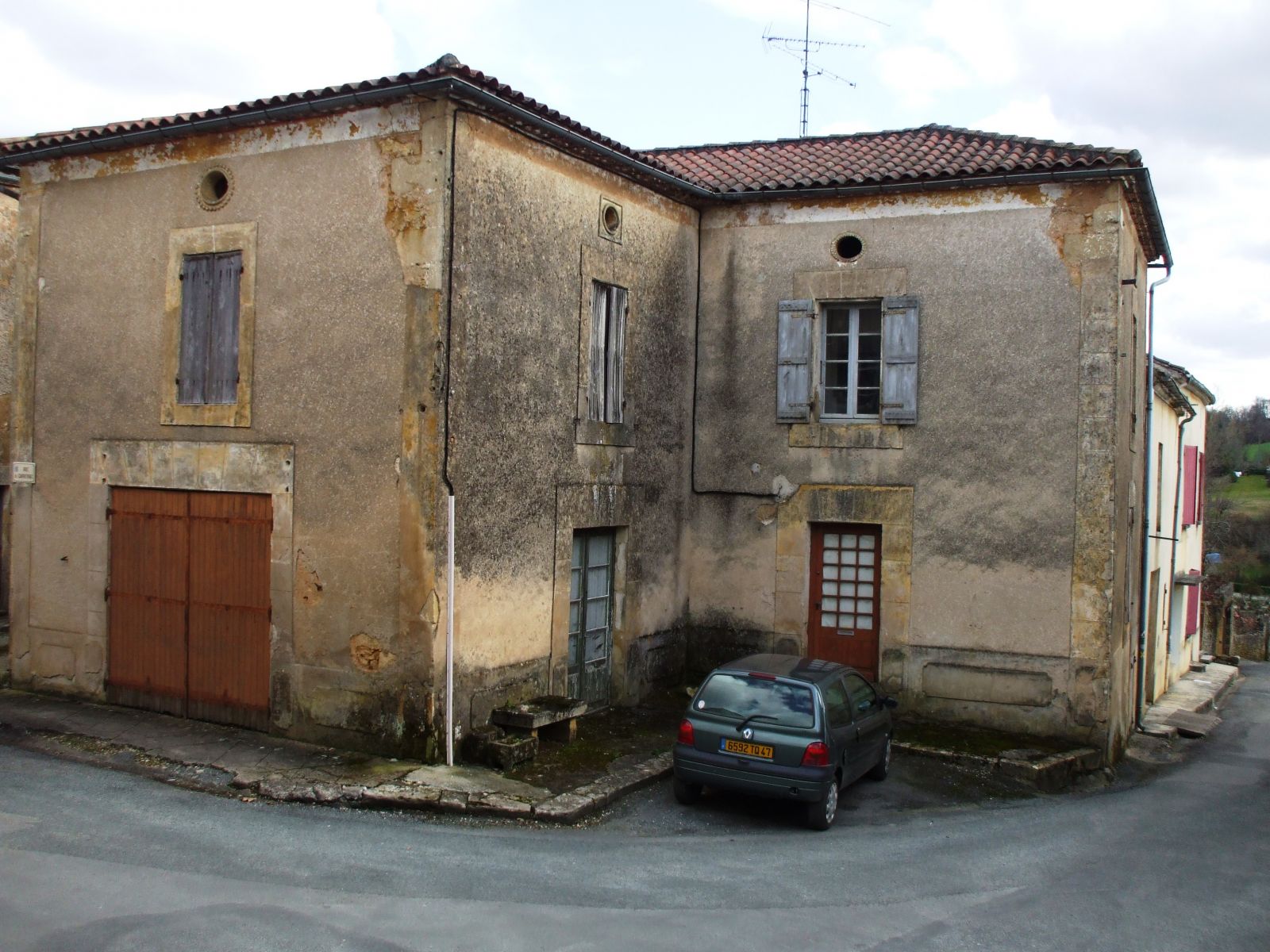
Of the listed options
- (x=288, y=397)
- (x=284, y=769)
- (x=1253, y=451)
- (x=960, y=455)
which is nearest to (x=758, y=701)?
(x=284, y=769)

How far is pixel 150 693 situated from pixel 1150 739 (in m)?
12.5

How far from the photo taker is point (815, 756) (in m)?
8.80

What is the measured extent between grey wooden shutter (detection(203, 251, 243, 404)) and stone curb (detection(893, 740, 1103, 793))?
7.85 m

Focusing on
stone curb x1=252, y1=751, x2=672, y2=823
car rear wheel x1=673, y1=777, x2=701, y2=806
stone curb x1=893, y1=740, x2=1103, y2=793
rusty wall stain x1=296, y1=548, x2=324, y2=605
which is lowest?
stone curb x1=893, y1=740, x2=1103, y2=793

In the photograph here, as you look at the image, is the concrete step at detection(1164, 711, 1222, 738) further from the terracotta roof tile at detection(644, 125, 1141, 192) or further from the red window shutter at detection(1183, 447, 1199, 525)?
the terracotta roof tile at detection(644, 125, 1141, 192)

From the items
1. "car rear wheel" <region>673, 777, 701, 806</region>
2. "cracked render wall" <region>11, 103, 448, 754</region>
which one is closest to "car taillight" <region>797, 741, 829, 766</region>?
"car rear wheel" <region>673, 777, 701, 806</region>

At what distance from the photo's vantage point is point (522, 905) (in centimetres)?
674

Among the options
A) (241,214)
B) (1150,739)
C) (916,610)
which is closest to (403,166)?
(241,214)

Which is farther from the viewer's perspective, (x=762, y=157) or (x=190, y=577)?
(x=762, y=157)

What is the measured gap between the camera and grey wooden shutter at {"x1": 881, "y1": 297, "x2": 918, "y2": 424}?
12789 mm

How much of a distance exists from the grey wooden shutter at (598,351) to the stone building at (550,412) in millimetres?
53

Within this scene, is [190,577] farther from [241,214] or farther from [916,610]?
[916,610]

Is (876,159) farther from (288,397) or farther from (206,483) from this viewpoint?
(206,483)

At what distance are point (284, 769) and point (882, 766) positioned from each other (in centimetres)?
555
